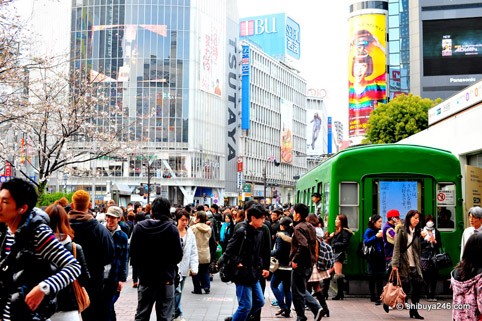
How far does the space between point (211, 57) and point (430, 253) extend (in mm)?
70906

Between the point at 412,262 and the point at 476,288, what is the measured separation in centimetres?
503

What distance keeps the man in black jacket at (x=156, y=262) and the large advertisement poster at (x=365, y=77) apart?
2793 inches

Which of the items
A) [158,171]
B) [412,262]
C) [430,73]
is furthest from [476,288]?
[158,171]

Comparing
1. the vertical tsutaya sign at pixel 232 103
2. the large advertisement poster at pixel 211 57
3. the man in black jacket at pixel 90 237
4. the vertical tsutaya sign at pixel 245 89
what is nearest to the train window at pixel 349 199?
the man in black jacket at pixel 90 237

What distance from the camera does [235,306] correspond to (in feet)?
38.9

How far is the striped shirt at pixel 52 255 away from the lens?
4176mm

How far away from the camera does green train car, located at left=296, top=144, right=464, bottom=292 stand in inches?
521

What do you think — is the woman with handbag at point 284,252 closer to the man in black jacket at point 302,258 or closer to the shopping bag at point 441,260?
the man in black jacket at point 302,258

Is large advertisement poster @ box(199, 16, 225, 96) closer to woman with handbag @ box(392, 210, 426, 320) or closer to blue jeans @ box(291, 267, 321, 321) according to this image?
woman with handbag @ box(392, 210, 426, 320)

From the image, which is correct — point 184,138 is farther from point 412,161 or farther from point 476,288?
point 476,288

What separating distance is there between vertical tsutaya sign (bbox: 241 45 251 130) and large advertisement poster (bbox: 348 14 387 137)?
1967 centimetres

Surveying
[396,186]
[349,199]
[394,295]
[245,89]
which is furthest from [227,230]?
[245,89]

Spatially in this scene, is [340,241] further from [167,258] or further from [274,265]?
[167,258]

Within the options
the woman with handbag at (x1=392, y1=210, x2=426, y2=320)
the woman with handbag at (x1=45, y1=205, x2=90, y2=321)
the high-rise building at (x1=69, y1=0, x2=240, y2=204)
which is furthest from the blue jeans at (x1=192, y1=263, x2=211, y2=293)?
the high-rise building at (x1=69, y1=0, x2=240, y2=204)
